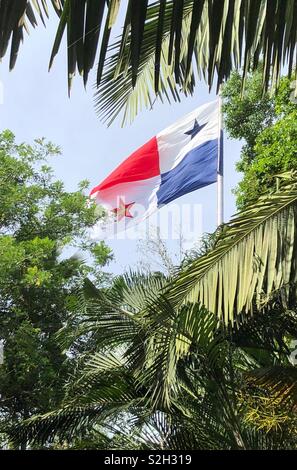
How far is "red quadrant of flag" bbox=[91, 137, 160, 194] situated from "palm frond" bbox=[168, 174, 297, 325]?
307 inches

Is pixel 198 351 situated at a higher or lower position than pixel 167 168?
lower

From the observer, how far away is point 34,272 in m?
11.9

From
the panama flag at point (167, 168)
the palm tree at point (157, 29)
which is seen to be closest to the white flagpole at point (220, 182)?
the panama flag at point (167, 168)

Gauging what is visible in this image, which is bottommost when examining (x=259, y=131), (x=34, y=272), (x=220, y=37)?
(x=34, y=272)

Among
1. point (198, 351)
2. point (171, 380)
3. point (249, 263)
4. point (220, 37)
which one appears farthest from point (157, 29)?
point (198, 351)

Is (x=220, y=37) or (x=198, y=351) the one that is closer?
(x=220, y=37)

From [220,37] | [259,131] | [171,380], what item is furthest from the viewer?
[259,131]

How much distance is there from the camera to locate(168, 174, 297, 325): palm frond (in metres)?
3.48

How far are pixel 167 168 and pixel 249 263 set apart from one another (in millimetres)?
8202

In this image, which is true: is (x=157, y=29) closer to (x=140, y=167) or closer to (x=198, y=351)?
(x=198, y=351)

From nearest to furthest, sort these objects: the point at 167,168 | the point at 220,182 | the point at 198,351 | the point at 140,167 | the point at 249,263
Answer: the point at 249,263 → the point at 198,351 → the point at 220,182 → the point at 167,168 → the point at 140,167

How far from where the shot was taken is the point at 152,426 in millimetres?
5113

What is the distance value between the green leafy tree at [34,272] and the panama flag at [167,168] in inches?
67.9

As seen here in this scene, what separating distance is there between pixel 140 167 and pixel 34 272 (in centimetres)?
269
